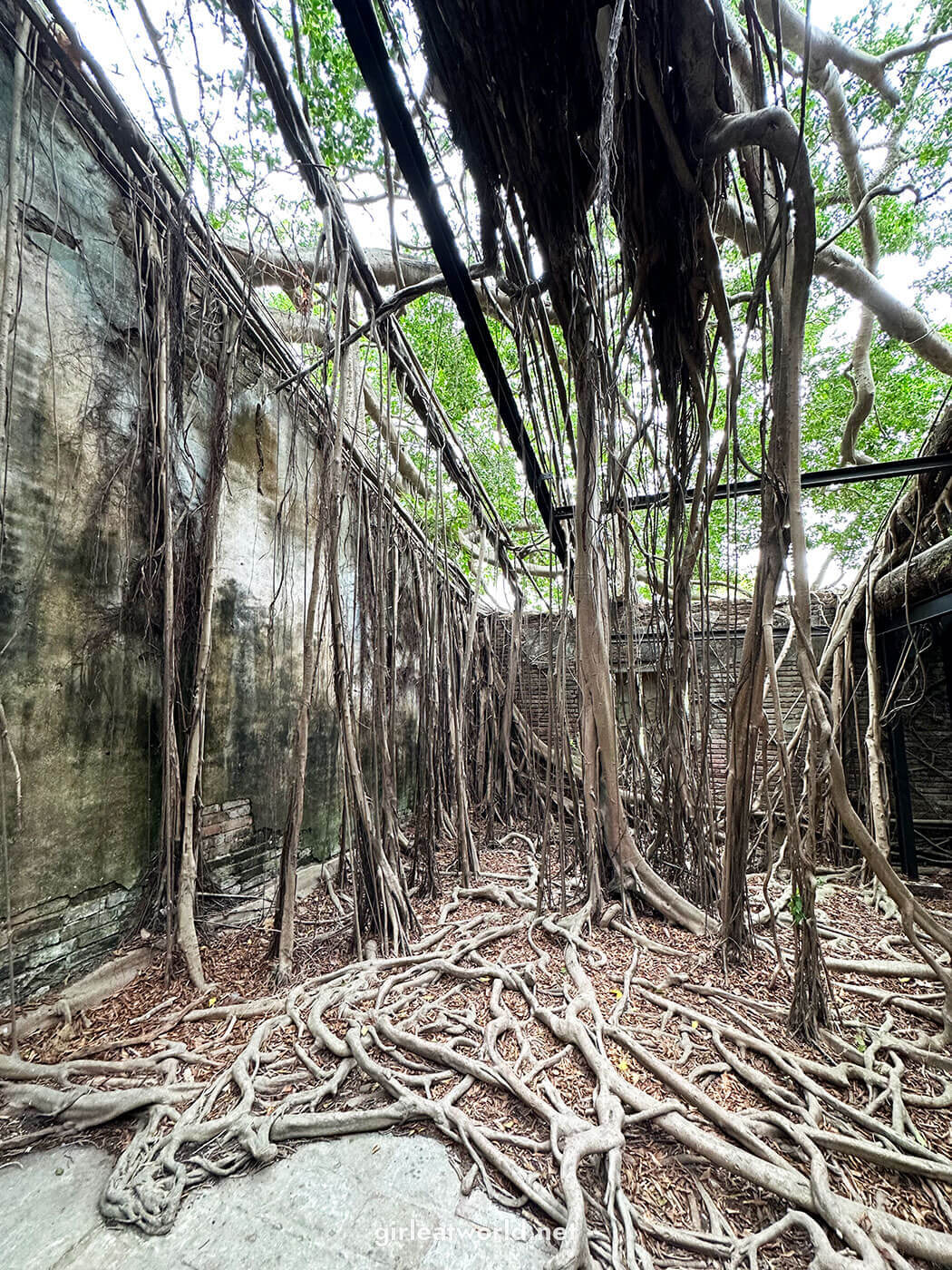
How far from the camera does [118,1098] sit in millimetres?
1287

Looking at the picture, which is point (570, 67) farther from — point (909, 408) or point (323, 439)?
point (909, 408)

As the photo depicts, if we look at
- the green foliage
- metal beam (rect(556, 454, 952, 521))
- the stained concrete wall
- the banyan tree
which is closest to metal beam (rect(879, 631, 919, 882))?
the banyan tree

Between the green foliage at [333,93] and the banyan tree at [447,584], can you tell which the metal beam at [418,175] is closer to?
the banyan tree at [447,584]

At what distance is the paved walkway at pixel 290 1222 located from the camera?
95 cm

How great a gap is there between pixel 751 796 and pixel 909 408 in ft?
17.8

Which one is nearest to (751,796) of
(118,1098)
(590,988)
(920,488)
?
(590,988)

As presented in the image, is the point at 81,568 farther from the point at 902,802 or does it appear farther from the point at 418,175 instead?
the point at 902,802

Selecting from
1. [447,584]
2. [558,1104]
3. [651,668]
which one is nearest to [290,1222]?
[558,1104]

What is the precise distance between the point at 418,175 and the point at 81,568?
179 cm

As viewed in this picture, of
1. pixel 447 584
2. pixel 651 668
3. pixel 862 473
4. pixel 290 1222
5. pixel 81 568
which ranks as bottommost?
pixel 290 1222

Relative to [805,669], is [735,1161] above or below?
below

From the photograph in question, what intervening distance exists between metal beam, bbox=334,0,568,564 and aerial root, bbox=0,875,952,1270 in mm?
2347

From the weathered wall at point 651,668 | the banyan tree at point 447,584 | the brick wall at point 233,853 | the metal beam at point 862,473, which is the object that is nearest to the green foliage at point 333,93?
the banyan tree at point 447,584

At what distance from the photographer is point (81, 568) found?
181cm
